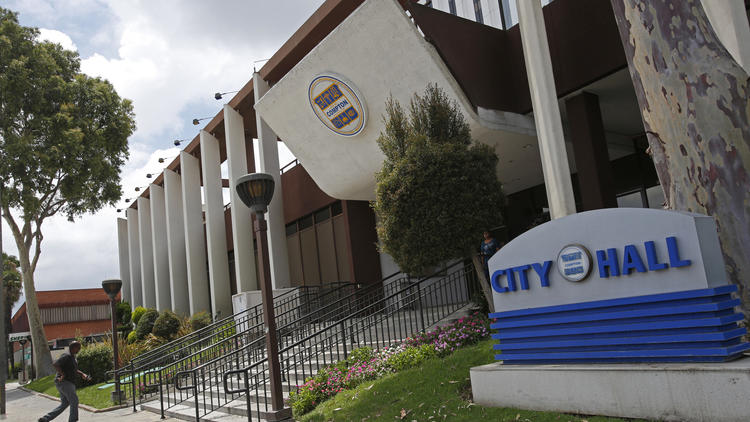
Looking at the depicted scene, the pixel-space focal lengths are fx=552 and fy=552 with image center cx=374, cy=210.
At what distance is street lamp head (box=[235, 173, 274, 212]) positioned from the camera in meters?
8.63

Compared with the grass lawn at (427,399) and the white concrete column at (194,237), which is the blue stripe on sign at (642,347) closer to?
the grass lawn at (427,399)

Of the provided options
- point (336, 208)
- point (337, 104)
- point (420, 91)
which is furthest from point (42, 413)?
point (420, 91)

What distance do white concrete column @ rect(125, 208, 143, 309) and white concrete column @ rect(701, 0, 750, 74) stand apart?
113 ft

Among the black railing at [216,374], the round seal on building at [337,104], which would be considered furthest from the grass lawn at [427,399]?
the round seal on building at [337,104]

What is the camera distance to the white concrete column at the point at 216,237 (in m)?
23.3

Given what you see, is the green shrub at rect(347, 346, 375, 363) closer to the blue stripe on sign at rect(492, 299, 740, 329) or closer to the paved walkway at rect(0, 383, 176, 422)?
Answer: the blue stripe on sign at rect(492, 299, 740, 329)

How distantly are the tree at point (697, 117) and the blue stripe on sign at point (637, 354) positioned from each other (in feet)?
4.49

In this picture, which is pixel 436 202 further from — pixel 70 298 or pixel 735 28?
pixel 70 298

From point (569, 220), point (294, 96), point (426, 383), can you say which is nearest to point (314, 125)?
point (294, 96)

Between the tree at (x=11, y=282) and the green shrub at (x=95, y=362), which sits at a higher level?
the tree at (x=11, y=282)

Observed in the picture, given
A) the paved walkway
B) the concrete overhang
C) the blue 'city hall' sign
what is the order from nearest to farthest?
the blue 'city hall' sign → the concrete overhang → the paved walkway

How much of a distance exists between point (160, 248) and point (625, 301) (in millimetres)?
29244

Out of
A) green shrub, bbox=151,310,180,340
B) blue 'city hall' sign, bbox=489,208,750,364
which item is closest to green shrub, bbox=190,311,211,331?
green shrub, bbox=151,310,180,340

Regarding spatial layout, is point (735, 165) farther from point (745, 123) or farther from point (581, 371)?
point (581, 371)
